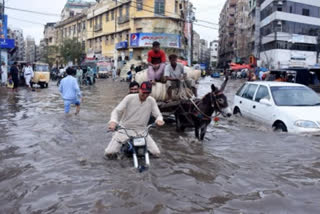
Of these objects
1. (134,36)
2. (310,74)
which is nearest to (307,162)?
(310,74)

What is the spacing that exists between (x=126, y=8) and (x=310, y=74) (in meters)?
30.2

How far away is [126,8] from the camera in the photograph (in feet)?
161

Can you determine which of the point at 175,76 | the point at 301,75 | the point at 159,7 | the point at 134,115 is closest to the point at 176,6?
the point at 159,7

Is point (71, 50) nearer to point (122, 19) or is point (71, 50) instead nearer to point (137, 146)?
point (122, 19)

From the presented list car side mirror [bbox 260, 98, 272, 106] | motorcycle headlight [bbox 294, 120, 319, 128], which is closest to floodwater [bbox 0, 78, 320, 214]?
motorcycle headlight [bbox 294, 120, 319, 128]

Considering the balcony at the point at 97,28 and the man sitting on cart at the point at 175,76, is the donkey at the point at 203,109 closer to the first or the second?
the man sitting on cart at the point at 175,76

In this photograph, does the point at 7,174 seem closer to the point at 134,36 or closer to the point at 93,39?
the point at 134,36

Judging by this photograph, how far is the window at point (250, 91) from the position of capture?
36.5 feet

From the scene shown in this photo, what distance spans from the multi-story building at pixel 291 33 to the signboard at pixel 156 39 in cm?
1652

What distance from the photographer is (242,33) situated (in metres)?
76.6

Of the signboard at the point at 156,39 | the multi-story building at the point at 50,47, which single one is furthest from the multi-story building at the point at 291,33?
the multi-story building at the point at 50,47

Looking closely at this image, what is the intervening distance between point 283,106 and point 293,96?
801 millimetres

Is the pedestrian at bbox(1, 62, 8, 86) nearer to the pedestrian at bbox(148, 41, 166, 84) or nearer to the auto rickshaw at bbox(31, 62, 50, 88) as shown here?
the auto rickshaw at bbox(31, 62, 50, 88)

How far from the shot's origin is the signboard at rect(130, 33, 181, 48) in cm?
4409
